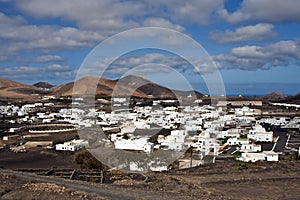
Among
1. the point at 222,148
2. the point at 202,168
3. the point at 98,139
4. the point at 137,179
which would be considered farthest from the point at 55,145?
the point at 137,179

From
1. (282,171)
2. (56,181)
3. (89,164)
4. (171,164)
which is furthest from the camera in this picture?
(171,164)

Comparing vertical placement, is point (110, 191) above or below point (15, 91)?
below

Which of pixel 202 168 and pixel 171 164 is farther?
pixel 171 164

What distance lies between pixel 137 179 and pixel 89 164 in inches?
290

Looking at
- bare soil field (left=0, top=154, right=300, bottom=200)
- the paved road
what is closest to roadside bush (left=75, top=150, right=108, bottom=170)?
bare soil field (left=0, top=154, right=300, bottom=200)

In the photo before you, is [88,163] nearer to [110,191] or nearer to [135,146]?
[135,146]

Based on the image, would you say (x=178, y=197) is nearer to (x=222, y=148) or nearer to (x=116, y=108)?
(x=222, y=148)

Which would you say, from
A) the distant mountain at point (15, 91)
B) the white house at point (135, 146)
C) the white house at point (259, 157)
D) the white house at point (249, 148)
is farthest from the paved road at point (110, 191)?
the distant mountain at point (15, 91)

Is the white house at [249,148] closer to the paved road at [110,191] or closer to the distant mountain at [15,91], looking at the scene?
the paved road at [110,191]

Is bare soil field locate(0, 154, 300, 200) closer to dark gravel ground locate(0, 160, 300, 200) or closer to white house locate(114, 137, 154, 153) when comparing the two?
dark gravel ground locate(0, 160, 300, 200)

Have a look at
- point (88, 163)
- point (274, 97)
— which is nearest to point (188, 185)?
point (88, 163)

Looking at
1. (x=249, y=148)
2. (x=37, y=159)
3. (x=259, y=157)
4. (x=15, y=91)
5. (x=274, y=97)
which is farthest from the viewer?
(x=274, y=97)

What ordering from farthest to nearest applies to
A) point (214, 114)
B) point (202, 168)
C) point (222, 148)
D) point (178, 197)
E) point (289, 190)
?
1. point (214, 114)
2. point (222, 148)
3. point (202, 168)
4. point (289, 190)
5. point (178, 197)

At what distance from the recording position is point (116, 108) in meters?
67.7
